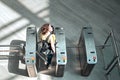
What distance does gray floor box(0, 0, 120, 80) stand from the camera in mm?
9227

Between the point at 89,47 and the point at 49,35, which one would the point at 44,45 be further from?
the point at 89,47

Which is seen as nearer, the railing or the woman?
the woman

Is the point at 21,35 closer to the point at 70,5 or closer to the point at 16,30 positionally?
the point at 16,30

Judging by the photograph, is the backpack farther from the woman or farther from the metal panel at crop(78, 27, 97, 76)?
the metal panel at crop(78, 27, 97, 76)

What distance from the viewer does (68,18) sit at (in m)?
10.1

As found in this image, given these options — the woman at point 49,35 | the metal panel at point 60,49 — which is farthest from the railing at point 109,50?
the woman at point 49,35

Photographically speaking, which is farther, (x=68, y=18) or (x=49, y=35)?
(x=68, y=18)

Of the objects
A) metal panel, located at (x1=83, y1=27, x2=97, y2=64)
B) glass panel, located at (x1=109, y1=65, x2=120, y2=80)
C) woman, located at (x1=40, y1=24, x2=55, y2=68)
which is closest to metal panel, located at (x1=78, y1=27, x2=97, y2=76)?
metal panel, located at (x1=83, y1=27, x2=97, y2=64)

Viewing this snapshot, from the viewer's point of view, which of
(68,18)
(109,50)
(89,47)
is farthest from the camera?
(68,18)

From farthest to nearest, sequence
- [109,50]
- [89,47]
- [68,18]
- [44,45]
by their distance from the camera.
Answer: [68,18]
[109,50]
[89,47]
[44,45]

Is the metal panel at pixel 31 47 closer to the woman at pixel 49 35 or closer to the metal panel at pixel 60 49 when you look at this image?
the woman at pixel 49 35

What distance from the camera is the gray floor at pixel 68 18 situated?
30.3ft

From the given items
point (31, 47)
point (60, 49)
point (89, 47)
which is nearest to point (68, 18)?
point (89, 47)

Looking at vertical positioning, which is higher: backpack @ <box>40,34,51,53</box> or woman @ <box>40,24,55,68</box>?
woman @ <box>40,24,55,68</box>
